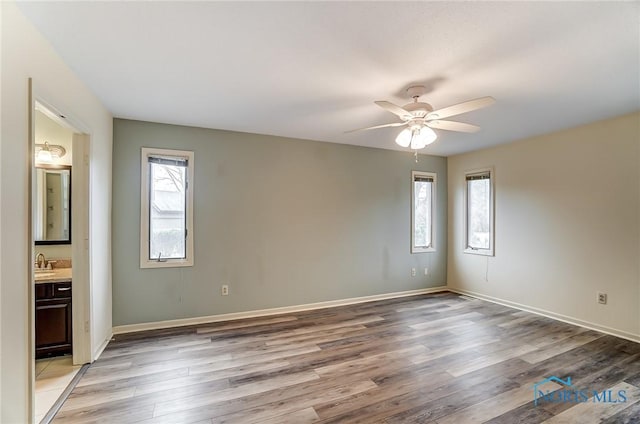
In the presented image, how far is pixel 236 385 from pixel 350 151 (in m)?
3.41

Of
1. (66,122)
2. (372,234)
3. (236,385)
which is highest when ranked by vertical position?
(66,122)

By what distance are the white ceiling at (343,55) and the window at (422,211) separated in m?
1.99

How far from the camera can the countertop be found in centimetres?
264

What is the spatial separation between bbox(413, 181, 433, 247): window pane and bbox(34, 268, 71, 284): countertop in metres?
4.63

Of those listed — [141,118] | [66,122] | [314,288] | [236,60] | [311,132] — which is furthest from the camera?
[314,288]

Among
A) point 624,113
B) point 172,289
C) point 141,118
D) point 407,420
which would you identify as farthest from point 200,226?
point 624,113

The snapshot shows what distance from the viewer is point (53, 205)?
317cm

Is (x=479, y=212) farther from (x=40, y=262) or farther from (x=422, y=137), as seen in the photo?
(x=40, y=262)

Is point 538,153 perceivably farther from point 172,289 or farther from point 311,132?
point 172,289

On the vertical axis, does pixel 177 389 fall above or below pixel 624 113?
below

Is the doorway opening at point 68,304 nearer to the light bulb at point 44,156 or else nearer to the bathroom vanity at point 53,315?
the bathroom vanity at point 53,315

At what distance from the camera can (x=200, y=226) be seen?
3664mm

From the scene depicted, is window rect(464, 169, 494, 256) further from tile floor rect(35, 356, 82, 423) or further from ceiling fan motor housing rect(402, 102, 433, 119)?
tile floor rect(35, 356, 82, 423)

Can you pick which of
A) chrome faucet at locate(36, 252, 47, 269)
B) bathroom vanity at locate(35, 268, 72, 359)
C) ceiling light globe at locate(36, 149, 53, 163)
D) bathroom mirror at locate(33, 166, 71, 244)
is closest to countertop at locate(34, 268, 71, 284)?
bathroom vanity at locate(35, 268, 72, 359)
